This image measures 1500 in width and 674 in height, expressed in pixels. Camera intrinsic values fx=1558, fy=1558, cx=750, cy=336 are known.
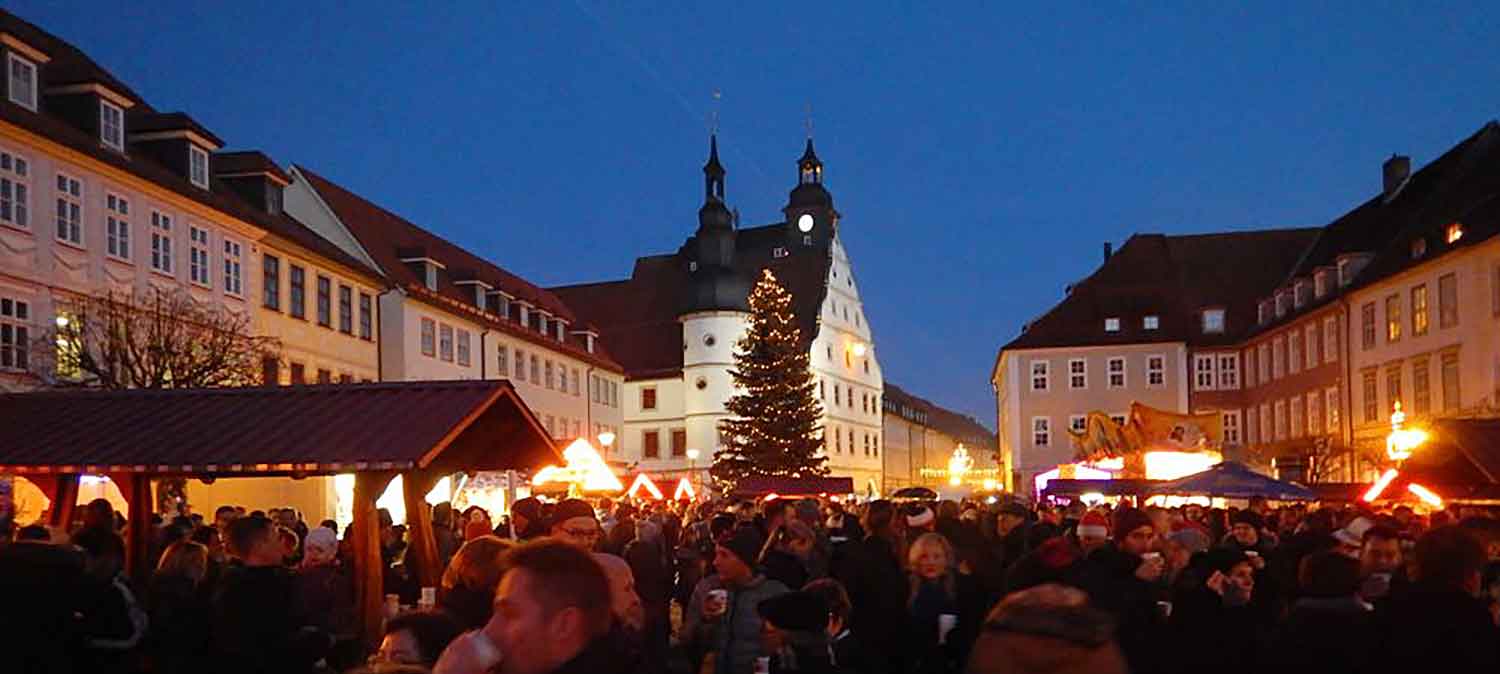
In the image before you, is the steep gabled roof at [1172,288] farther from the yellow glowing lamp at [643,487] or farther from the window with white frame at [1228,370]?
the yellow glowing lamp at [643,487]

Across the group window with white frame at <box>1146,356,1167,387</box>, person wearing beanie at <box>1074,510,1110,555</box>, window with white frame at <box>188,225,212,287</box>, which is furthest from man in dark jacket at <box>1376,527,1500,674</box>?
window with white frame at <box>1146,356,1167,387</box>

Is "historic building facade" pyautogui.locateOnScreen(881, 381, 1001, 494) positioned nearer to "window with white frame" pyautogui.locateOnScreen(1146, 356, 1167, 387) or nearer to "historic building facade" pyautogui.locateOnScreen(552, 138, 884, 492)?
"historic building facade" pyautogui.locateOnScreen(552, 138, 884, 492)

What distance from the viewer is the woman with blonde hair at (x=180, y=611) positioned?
26.1 feet

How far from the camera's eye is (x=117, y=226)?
30.4 metres

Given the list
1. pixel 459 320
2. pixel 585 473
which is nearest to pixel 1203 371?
pixel 459 320

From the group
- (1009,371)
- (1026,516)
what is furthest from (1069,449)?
(1026,516)

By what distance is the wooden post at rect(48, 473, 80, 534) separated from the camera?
1340cm

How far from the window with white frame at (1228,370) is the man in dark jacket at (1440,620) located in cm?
6158

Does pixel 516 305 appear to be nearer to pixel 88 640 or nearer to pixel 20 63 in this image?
pixel 20 63

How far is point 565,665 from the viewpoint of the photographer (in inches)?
144

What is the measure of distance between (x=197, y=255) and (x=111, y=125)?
378 centimetres

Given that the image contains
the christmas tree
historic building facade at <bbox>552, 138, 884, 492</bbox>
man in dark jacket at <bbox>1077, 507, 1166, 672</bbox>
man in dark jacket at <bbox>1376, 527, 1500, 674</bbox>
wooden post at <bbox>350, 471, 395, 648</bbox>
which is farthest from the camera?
historic building facade at <bbox>552, 138, 884, 492</bbox>

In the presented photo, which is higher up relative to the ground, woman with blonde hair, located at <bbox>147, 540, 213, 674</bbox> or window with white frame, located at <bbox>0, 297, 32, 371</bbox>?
window with white frame, located at <bbox>0, 297, 32, 371</bbox>

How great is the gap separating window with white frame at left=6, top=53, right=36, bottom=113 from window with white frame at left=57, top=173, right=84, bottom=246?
144 cm
